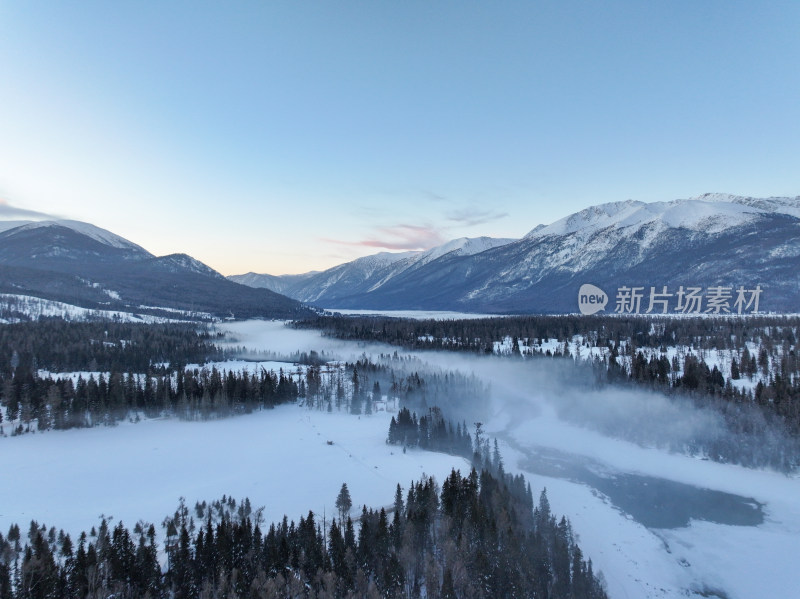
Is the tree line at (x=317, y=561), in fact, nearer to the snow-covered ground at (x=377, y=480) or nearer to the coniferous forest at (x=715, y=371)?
the snow-covered ground at (x=377, y=480)

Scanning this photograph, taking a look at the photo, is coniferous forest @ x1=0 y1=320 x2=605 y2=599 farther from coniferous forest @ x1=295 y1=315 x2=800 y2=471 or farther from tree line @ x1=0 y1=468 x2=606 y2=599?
coniferous forest @ x1=295 y1=315 x2=800 y2=471

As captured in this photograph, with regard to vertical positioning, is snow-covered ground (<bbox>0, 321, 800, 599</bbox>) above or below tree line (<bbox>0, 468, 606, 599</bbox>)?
below

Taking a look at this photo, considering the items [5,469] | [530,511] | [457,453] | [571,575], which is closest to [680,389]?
[457,453]

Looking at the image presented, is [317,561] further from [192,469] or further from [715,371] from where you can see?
[715,371]

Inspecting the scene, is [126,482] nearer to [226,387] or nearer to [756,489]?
[226,387]

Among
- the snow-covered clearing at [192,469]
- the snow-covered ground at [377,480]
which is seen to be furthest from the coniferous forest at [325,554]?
the snow-covered ground at [377,480]

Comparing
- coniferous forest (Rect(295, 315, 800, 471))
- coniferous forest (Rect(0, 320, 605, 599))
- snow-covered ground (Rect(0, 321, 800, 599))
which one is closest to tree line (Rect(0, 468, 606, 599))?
coniferous forest (Rect(0, 320, 605, 599))

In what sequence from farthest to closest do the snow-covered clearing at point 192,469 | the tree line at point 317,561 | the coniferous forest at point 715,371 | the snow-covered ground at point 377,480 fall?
the coniferous forest at point 715,371
the snow-covered clearing at point 192,469
the snow-covered ground at point 377,480
the tree line at point 317,561

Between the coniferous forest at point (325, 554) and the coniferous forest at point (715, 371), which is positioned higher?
the coniferous forest at point (715, 371)

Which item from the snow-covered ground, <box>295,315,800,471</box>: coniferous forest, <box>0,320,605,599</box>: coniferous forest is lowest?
the snow-covered ground
